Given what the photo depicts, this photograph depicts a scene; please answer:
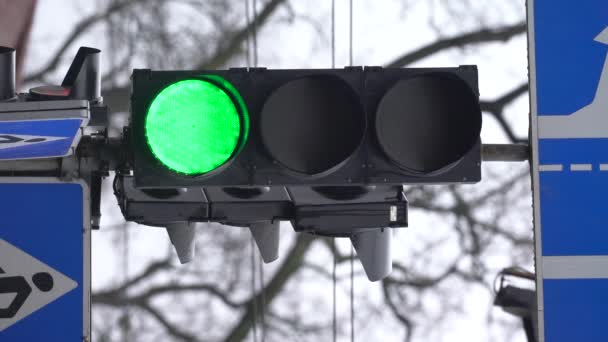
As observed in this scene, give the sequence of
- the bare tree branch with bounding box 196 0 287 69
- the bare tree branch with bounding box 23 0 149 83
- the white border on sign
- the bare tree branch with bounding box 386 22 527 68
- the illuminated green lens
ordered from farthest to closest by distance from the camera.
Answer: the bare tree branch with bounding box 386 22 527 68
the bare tree branch with bounding box 196 0 287 69
the bare tree branch with bounding box 23 0 149 83
the white border on sign
the illuminated green lens

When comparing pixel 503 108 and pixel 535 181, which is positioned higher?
pixel 503 108

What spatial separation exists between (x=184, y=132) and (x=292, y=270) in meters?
4.41

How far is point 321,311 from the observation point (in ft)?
20.4

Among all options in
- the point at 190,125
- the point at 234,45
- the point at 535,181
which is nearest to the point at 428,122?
the point at 190,125

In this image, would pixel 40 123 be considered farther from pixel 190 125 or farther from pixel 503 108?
pixel 503 108

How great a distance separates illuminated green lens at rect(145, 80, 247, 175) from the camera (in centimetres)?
193

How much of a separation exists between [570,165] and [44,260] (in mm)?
1214

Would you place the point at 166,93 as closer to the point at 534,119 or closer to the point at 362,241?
the point at 362,241

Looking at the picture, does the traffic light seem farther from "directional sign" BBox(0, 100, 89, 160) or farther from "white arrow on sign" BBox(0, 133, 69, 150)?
"white arrow on sign" BBox(0, 133, 69, 150)

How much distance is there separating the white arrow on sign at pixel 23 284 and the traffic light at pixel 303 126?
2.07 ft

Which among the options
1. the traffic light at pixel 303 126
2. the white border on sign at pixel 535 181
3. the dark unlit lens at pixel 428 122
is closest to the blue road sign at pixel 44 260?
the traffic light at pixel 303 126

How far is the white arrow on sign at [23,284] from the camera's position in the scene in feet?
8.06

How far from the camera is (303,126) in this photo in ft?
6.36

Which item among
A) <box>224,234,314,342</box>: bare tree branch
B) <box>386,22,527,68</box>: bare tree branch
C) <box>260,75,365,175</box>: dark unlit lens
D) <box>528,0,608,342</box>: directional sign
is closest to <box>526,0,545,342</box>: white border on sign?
<box>528,0,608,342</box>: directional sign
